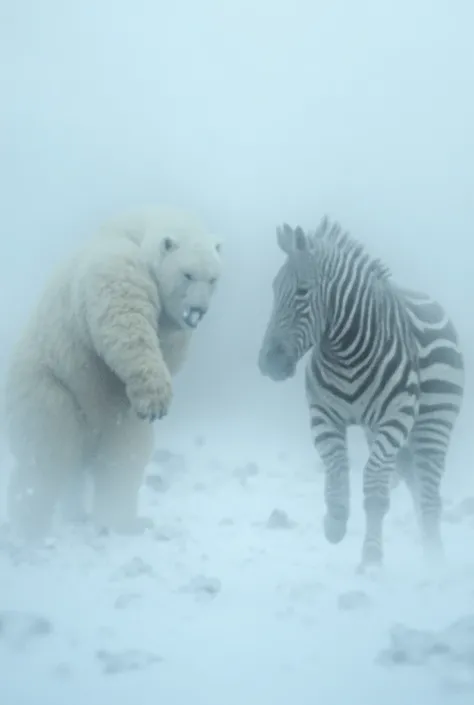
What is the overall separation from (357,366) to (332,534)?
0.94 ft

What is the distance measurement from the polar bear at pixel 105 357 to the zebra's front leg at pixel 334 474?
28 centimetres

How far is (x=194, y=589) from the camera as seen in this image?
1432 mm

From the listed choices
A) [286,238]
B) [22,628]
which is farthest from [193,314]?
[22,628]

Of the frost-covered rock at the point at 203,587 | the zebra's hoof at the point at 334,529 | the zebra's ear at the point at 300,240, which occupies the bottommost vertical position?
the frost-covered rock at the point at 203,587

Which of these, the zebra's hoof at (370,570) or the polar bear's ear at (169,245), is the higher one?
the polar bear's ear at (169,245)

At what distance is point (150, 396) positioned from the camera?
1630 mm

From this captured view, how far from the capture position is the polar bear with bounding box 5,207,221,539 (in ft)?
5.54

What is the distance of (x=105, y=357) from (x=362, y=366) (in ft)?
1.55

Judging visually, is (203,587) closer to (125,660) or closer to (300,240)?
(125,660)

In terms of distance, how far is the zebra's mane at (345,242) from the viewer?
1601 mm

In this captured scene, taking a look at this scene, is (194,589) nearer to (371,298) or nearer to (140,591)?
(140,591)

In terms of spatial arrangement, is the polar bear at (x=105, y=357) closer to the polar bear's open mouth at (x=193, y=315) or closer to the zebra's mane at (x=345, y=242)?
the polar bear's open mouth at (x=193, y=315)

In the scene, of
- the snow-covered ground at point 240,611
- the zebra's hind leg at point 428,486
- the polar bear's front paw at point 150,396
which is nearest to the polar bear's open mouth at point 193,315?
the polar bear's front paw at point 150,396

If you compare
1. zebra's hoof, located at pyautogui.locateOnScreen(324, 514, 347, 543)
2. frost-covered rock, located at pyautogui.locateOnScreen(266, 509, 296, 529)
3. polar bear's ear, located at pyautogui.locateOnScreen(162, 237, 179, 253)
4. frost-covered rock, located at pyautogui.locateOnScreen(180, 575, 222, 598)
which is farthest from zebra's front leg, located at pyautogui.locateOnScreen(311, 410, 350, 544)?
polar bear's ear, located at pyautogui.locateOnScreen(162, 237, 179, 253)
